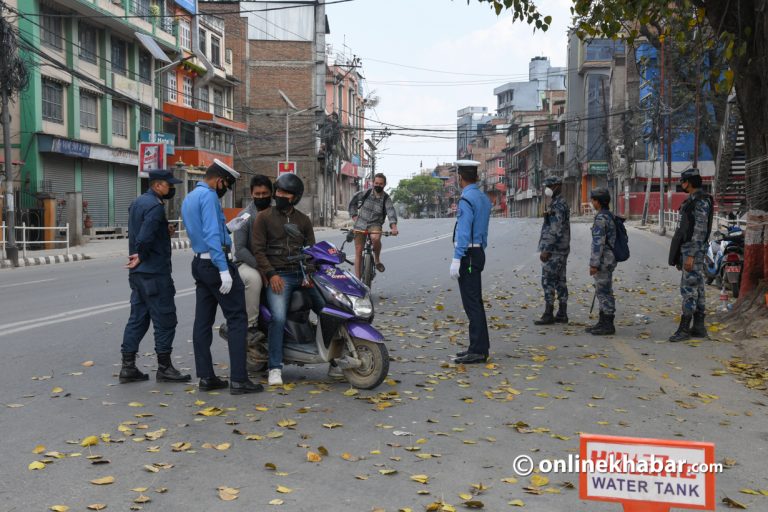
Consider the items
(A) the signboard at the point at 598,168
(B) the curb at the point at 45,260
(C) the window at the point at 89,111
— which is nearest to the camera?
(B) the curb at the point at 45,260

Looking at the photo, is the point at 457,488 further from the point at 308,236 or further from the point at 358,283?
the point at 308,236

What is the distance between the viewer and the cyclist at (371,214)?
1261 centimetres

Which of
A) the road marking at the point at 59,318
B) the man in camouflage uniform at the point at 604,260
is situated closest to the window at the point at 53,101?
the road marking at the point at 59,318

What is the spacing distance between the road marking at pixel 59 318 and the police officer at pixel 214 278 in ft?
12.7

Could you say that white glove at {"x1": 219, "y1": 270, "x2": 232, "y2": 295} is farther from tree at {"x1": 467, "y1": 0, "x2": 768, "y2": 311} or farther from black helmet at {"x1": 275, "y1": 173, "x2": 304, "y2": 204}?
tree at {"x1": 467, "y1": 0, "x2": 768, "y2": 311}

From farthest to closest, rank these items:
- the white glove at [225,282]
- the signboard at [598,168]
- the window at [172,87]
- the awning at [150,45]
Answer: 1. the signboard at [598,168]
2. the window at [172,87]
3. the awning at [150,45]
4. the white glove at [225,282]

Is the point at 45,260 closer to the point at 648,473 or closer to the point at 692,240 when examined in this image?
the point at 692,240

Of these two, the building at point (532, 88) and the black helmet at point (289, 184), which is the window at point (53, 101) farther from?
the building at point (532, 88)

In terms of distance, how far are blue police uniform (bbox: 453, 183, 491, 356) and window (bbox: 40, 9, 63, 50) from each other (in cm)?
2783

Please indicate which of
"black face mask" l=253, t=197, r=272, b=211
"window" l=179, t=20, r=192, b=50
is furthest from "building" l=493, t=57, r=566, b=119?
"black face mask" l=253, t=197, r=272, b=211

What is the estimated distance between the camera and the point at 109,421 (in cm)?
569

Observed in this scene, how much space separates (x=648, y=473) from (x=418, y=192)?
14109 centimetres

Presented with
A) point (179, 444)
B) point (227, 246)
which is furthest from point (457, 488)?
point (227, 246)

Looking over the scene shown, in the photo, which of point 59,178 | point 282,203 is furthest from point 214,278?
point 59,178
